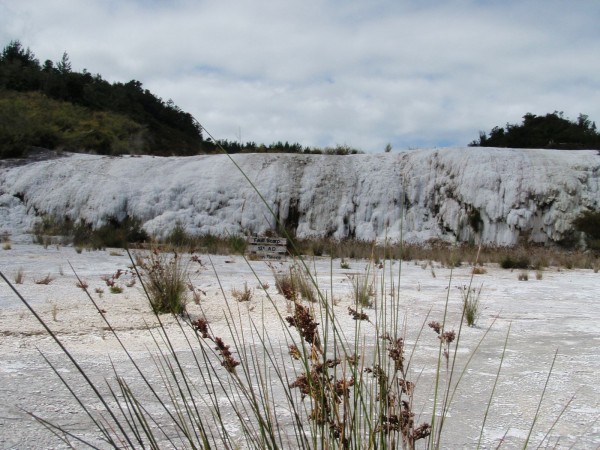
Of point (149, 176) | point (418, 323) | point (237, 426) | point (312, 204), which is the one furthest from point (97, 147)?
point (237, 426)

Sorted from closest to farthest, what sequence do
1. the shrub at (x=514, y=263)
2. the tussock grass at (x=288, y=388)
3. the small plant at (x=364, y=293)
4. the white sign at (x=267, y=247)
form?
the tussock grass at (x=288, y=388)
the small plant at (x=364, y=293)
the white sign at (x=267, y=247)
the shrub at (x=514, y=263)

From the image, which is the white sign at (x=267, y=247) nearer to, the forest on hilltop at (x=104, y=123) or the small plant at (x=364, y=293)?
the small plant at (x=364, y=293)

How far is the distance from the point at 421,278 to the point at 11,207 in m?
12.5

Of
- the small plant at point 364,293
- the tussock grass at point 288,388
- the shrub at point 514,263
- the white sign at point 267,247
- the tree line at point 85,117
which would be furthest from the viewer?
the tree line at point 85,117

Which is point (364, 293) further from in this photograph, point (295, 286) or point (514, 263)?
point (514, 263)

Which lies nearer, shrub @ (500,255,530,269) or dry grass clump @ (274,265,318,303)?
dry grass clump @ (274,265,318,303)

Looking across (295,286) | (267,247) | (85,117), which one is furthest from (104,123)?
(295,286)

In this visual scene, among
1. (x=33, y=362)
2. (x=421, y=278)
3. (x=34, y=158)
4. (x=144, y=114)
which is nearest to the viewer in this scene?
(x=33, y=362)

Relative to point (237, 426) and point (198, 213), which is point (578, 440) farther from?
point (198, 213)

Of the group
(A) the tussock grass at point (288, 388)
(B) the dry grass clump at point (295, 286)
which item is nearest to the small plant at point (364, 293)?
(A) the tussock grass at point (288, 388)

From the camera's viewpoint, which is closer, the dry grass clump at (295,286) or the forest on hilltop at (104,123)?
the dry grass clump at (295,286)

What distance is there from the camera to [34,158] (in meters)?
19.8

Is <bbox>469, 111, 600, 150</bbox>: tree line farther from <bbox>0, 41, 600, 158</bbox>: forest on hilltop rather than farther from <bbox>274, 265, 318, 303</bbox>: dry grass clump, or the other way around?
<bbox>274, 265, 318, 303</bbox>: dry grass clump

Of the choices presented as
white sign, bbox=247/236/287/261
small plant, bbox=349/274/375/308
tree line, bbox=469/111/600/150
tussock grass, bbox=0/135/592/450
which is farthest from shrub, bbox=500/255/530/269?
tree line, bbox=469/111/600/150
